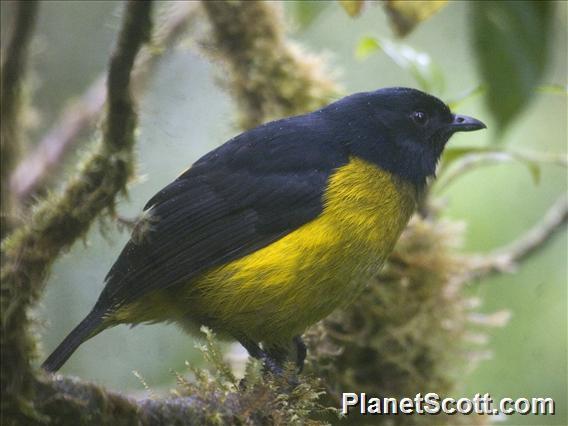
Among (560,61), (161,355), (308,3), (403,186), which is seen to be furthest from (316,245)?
(560,61)

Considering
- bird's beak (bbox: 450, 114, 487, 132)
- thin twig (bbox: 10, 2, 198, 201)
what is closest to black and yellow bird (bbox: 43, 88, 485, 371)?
bird's beak (bbox: 450, 114, 487, 132)

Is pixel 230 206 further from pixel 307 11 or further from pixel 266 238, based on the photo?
pixel 307 11

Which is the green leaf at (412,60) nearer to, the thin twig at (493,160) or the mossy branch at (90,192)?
the thin twig at (493,160)

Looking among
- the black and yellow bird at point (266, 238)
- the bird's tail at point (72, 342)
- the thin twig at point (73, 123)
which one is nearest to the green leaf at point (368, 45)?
the black and yellow bird at point (266, 238)

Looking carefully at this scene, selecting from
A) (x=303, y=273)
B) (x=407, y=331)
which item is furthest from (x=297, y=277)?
(x=407, y=331)

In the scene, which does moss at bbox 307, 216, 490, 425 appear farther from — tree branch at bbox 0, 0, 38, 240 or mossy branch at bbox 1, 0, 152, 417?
tree branch at bbox 0, 0, 38, 240
